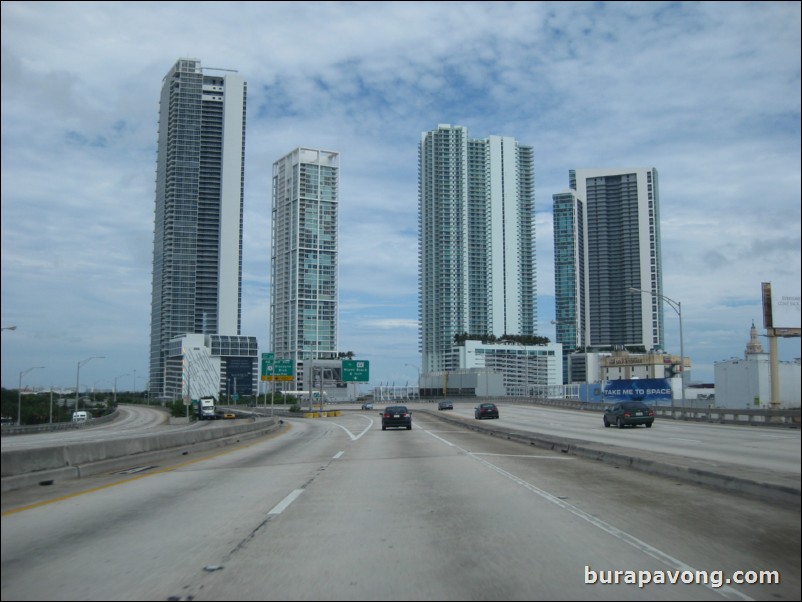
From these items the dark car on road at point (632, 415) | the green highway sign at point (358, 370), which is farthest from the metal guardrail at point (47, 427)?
the green highway sign at point (358, 370)

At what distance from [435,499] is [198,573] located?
19.4 feet

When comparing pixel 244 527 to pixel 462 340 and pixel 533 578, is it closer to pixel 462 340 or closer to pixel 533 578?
pixel 533 578

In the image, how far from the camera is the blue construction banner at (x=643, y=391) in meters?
63.6

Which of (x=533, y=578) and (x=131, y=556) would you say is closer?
(x=533, y=578)

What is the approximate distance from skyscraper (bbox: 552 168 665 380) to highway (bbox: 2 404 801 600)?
467ft

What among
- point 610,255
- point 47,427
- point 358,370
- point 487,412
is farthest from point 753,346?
point 610,255

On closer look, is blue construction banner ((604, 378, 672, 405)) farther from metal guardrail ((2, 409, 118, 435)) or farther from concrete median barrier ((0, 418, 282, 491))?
metal guardrail ((2, 409, 118, 435))

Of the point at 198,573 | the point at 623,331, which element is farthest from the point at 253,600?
the point at 623,331

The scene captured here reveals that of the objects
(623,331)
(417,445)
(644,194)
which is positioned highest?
(644,194)

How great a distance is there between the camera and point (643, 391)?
65.4 meters

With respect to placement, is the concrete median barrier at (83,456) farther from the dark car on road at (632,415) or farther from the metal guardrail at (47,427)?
the dark car on road at (632,415)

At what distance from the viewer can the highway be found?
645cm

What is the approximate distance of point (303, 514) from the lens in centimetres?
1061

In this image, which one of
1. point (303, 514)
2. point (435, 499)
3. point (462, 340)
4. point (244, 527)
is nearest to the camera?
point (244, 527)
